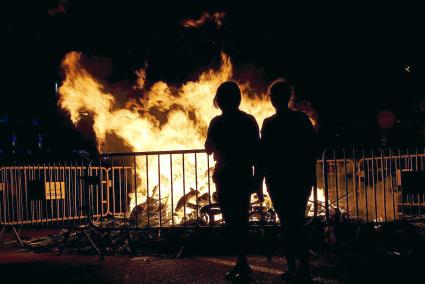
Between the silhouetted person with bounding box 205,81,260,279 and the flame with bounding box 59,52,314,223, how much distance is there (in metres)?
5.40

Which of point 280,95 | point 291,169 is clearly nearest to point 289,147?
point 291,169

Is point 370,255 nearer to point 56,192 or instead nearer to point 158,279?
point 158,279

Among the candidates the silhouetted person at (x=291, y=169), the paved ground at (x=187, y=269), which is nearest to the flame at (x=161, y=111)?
the paved ground at (x=187, y=269)

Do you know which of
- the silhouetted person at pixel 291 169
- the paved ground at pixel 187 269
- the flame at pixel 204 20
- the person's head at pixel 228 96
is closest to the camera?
the silhouetted person at pixel 291 169

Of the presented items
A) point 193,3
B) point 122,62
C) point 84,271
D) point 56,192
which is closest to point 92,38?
point 122,62

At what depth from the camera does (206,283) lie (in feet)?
18.8

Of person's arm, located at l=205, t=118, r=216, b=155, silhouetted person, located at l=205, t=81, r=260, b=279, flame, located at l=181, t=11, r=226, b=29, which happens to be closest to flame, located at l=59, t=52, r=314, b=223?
flame, located at l=181, t=11, r=226, b=29

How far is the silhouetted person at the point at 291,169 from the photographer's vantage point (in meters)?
5.39

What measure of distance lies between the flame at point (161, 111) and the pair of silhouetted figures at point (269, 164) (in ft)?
17.8

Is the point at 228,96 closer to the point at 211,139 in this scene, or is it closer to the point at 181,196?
the point at 211,139

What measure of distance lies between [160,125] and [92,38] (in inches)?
284

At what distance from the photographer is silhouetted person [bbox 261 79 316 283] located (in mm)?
5391

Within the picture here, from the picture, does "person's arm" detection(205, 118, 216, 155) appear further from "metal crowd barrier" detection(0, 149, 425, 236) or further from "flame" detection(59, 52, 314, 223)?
"flame" detection(59, 52, 314, 223)

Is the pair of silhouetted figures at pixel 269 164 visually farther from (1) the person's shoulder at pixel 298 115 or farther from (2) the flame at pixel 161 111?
(2) the flame at pixel 161 111
